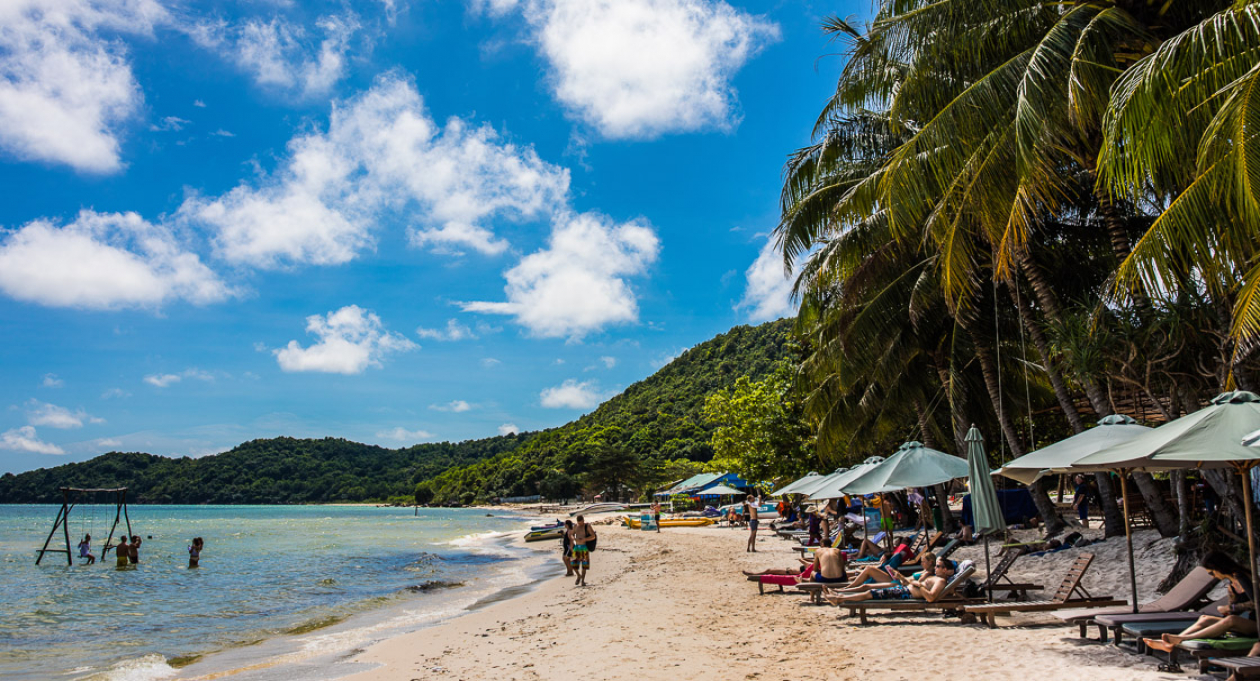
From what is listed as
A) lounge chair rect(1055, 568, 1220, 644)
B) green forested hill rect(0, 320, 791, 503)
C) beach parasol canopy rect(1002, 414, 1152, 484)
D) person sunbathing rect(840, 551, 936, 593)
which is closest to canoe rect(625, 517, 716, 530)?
green forested hill rect(0, 320, 791, 503)

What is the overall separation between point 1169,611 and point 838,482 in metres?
6.83

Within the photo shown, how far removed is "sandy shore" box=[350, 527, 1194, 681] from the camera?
5887 mm

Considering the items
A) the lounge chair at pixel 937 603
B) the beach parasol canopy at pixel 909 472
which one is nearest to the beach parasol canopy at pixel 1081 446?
the lounge chair at pixel 937 603

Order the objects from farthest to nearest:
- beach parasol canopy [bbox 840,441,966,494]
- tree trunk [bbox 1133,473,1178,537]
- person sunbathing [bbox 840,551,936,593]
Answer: beach parasol canopy [bbox 840,441,966,494], tree trunk [bbox 1133,473,1178,537], person sunbathing [bbox 840,551,936,593]

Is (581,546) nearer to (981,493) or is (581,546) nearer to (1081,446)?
(981,493)

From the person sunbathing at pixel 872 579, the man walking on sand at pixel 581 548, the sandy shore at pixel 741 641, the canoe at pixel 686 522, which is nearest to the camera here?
the sandy shore at pixel 741 641

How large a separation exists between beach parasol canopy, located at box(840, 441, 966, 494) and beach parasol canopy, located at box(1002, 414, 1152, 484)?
90.0 inches

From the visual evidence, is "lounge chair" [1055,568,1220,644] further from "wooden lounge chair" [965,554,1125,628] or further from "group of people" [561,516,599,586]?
"group of people" [561,516,599,586]

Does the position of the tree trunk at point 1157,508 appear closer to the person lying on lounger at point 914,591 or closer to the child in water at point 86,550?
the person lying on lounger at point 914,591

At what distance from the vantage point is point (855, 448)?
21.4 metres

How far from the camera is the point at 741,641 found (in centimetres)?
745

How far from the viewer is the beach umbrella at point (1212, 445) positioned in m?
4.87

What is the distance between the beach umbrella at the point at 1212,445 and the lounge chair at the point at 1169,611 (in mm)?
762

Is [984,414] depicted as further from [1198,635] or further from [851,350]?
[1198,635]
